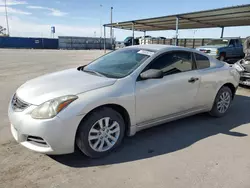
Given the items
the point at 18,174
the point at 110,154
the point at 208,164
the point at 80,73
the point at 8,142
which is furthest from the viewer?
the point at 80,73

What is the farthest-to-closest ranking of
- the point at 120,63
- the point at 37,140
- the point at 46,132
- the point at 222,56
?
the point at 222,56, the point at 120,63, the point at 37,140, the point at 46,132

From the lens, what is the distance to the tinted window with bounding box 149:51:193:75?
357 cm

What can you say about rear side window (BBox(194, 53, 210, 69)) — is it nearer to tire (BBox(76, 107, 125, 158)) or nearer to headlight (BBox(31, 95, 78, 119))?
tire (BBox(76, 107, 125, 158))

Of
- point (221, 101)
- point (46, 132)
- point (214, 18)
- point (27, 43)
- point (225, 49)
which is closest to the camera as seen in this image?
point (46, 132)

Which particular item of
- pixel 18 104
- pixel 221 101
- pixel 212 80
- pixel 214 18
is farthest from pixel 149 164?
pixel 214 18

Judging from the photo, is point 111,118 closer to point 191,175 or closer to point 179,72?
point 191,175

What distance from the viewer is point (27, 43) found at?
44.6 meters

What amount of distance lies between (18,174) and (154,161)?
1724 millimetres

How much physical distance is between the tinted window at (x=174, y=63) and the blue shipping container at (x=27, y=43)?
1815 inches

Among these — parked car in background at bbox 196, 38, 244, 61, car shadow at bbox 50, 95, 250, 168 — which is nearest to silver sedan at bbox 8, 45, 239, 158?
car shadow at bbox 50, 95, 250, 168

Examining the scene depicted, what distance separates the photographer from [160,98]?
3451mm

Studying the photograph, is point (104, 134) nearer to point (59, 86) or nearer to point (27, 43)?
point (59, 86)

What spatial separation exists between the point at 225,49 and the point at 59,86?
13853 millimetres

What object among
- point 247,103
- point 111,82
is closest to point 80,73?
point 111,82
